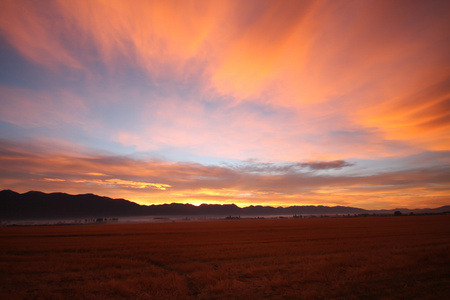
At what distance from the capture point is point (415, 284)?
1028 cm

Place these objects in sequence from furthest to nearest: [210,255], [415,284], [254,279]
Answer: [210,255], [254,279], [415,284]

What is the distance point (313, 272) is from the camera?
1284 centimetres

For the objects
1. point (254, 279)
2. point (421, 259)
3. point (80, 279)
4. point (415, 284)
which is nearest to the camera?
point (415, 284)

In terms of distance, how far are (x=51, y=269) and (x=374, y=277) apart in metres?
18.3

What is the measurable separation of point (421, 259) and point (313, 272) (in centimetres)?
744

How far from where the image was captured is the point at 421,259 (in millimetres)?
14852

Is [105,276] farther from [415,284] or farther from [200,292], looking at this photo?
[415,284]

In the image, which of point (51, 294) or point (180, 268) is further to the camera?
point (180, 268)

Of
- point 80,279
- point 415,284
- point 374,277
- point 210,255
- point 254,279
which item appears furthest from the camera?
point 210,255

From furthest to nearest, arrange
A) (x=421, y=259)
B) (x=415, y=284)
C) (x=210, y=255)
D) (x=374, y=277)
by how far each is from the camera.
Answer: (x=210, y=255), (x=421, y=259), (x=374, y=277), (x=415, y=284)

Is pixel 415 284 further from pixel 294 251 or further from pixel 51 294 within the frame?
pixel 51 294

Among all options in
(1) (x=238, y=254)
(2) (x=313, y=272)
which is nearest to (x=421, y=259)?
(2) (x=313, y=272)

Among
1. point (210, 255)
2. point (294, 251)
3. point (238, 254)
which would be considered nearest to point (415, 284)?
point (294, 251)

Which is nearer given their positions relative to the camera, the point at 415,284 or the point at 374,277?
the point at 415,284
